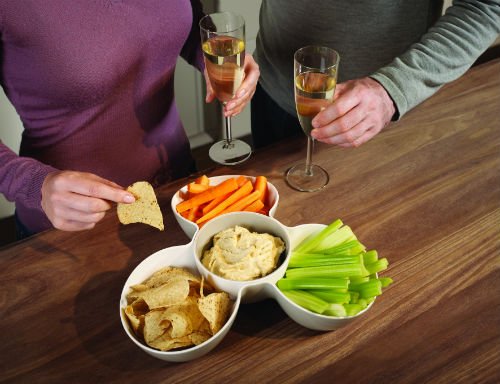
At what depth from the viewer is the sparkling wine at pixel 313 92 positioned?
→ 3.61 ft

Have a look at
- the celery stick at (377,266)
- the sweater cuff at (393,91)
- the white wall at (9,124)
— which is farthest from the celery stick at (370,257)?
the white wall at (9,124)

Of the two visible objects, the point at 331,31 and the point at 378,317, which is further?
the point at 331,31

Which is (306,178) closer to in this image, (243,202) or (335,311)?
(243,202)

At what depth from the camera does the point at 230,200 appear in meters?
1.12

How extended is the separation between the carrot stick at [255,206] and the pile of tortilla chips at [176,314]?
0.25 m

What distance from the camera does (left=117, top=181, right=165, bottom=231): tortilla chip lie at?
1014mm

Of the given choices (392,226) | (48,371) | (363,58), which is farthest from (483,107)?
(48,371)

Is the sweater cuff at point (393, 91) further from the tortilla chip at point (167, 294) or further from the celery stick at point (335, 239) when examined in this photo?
the tortilla chip at point (167, 294)

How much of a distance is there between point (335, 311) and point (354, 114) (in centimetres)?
48

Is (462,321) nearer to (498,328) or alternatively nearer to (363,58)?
(498,328)

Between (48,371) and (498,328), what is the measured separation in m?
0.80

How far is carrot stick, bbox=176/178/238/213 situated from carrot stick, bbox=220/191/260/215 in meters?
0.04

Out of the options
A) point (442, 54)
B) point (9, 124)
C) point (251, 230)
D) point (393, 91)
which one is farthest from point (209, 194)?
point (9, 124)

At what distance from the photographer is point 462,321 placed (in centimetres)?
93
